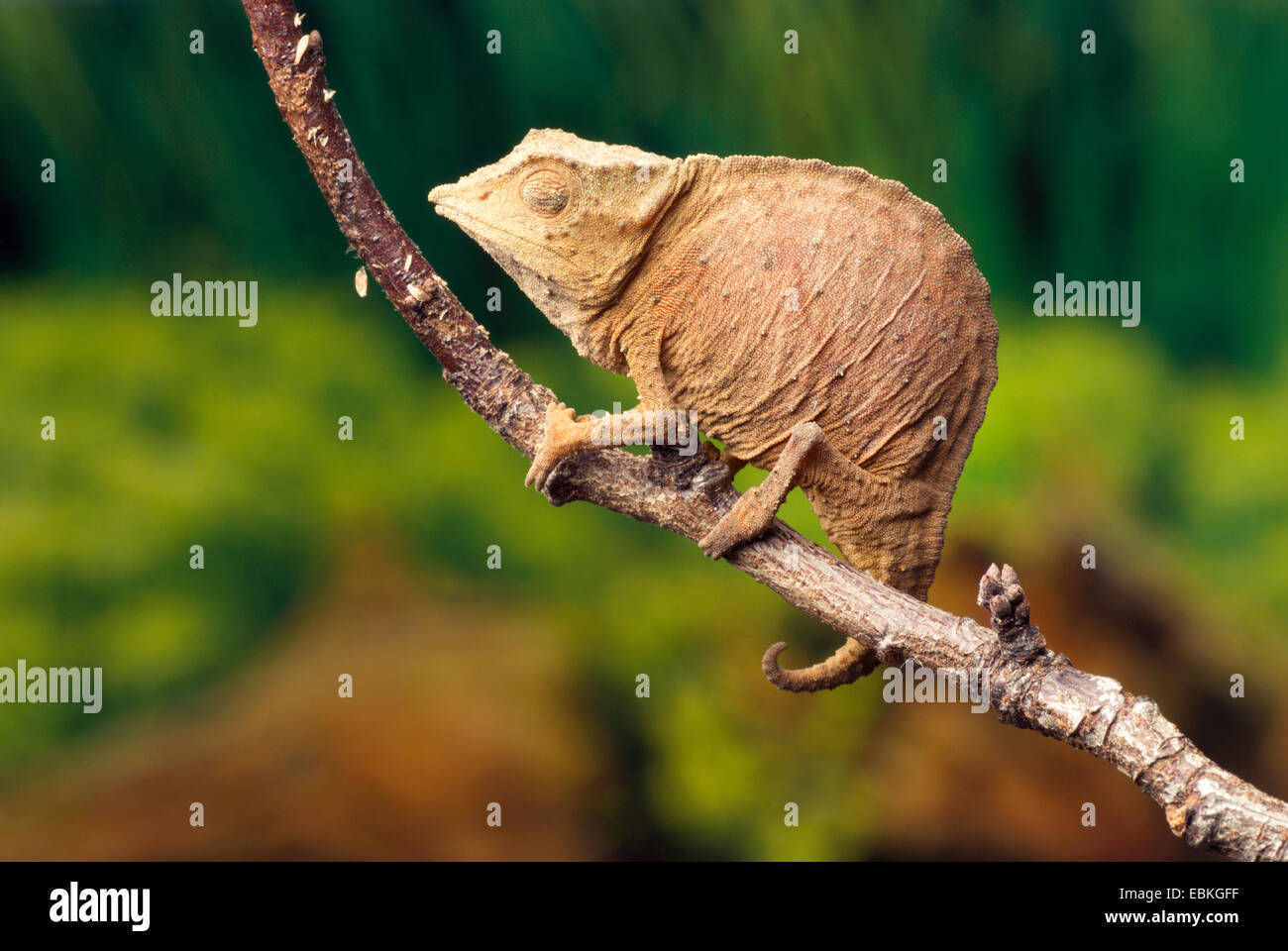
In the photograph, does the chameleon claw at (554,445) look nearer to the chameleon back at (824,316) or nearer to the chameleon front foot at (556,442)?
the chameleon front foot at (556,442)

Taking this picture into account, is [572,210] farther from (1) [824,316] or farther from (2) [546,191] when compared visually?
(1) [824,316]

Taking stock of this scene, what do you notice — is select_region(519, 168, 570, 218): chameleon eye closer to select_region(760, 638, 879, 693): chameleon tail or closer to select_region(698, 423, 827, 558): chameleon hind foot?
select_region(698, 423, 827, 558): chameleon hind foot

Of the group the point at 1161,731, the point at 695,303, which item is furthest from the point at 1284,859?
the point at 695,303

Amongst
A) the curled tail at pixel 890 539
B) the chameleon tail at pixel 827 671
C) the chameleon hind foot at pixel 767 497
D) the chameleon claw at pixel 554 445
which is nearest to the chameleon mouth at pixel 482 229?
the chameleon claw at pixel 554 445

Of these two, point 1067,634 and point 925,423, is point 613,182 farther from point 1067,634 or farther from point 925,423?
point 1067,634

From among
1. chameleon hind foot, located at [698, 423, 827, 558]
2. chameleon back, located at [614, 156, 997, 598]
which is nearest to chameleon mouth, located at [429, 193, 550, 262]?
chameleon back, located at [614, 156, 997, 598]
